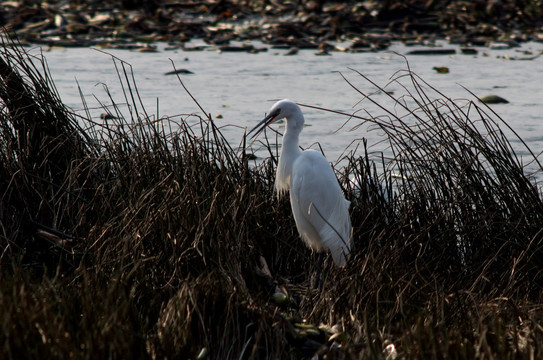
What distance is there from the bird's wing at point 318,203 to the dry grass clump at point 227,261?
0.09 meters

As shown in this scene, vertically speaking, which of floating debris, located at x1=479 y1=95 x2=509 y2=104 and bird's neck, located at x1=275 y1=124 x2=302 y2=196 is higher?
bird's neck, located at x1=275 y1=124 x2=302 y2=196

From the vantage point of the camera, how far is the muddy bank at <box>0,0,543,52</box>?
10.8 metres

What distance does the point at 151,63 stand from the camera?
884 cm

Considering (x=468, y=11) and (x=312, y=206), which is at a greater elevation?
(x=312, y=206)

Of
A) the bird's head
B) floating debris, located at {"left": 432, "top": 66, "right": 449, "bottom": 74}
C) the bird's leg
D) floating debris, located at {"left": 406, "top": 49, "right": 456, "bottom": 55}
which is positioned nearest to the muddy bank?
floating debris, located at {"left": 406, "top": 49, "right": 456, "bottom": 55}

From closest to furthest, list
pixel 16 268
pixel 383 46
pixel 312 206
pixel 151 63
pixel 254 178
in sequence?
pixel 16 268 < pixel 312 206 < pixel 254 178 < pixel 151 63 < pixel 383 46

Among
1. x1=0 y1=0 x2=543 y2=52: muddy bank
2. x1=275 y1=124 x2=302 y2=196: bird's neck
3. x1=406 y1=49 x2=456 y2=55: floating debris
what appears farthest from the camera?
x1=0 y1=0 x2=543 y2=52: muddy bank

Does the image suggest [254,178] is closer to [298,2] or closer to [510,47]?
[510,47]

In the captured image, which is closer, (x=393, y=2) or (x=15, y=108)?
(x=15, y=108)

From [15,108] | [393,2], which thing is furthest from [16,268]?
[393,2]

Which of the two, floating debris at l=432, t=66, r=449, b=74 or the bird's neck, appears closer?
the bird's neck

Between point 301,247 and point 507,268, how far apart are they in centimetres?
83

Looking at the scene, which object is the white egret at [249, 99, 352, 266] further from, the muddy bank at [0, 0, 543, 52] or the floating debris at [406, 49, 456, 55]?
the muddy bank at [0, 0, 543, 52]

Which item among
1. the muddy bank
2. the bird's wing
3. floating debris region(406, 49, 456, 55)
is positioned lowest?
the muddy bank
